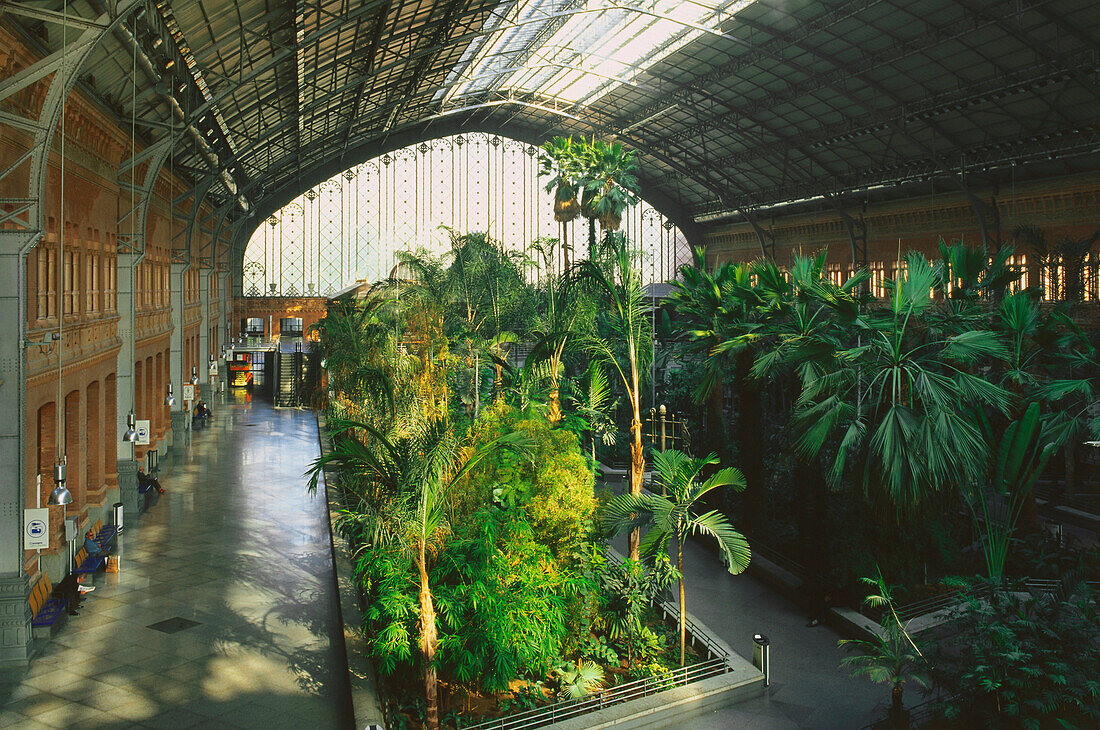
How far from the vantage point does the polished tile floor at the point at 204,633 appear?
10.2 metres

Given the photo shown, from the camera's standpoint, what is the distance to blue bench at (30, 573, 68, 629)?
12391 mm

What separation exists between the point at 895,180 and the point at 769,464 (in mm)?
25824

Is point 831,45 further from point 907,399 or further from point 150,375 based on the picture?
point 150,375

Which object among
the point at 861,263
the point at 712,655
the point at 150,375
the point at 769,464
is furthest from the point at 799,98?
the point at 712,655

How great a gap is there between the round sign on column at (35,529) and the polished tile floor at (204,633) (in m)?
1.46

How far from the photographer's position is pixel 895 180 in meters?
37.9

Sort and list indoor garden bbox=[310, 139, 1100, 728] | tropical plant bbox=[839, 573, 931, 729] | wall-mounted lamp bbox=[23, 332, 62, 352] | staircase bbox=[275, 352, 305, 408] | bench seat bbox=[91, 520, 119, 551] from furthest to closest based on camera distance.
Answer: staircase bbox=[275, 352, 305, 408]
bench seat bbox=[91, 520, 119, 551]
wall-mounted lamp bbox=[23, 332, 62, 352]
tropical plant bbox=[839, 573, 931, 729]
indoor garden bbox=[310, 139, 1100, 728]

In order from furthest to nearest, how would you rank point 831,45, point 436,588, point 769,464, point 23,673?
point 831,45, point 769,464, point 23,673, point 436,588

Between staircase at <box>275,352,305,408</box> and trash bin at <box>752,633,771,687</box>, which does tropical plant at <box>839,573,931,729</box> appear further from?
staircase at <box>275,352,305,408</box>

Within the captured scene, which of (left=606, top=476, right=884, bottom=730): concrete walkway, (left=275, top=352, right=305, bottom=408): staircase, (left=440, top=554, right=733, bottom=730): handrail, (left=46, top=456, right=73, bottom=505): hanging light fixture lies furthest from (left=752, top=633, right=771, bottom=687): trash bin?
(left=275, top=352, right=305, bottom=408): staircase

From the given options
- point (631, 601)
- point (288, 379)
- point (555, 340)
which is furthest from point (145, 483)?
point (288, 379)

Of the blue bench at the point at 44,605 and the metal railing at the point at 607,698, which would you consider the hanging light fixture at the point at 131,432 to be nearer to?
the blue bench at the point at 44,605

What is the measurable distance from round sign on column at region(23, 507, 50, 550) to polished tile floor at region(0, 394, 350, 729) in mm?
1465

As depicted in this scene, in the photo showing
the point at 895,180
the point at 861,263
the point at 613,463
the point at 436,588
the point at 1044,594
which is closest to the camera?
the point at 436,588
